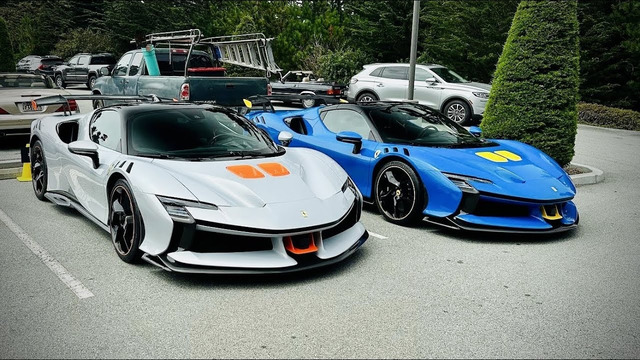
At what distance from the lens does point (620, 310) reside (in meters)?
4.05

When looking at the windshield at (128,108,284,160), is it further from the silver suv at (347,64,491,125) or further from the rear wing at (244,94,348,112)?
the silver suv at (347,64,491,125)

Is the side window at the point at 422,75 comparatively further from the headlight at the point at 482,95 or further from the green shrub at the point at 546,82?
the green shrub at the point at 546,82

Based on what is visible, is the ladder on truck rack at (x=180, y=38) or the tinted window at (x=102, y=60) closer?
the ladder on truck rack at (x=180, y=38)

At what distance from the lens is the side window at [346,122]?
22.8 feet

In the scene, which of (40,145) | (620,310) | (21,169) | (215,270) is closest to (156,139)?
(215,270)

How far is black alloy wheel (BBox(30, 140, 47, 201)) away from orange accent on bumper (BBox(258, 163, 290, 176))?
3.12 metres

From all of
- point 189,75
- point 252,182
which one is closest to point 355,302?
point 252,182

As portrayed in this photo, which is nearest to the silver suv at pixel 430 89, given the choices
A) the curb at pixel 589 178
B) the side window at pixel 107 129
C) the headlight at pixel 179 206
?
the curb at pixel 589 178

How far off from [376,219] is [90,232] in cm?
298

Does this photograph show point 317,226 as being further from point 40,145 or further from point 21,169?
point 21,169

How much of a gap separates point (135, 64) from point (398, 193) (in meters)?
8.70

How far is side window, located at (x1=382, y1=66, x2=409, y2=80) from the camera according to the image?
55.3ft

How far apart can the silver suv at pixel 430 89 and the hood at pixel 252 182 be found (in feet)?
35.3

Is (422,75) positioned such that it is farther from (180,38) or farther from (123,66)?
(123,66)
